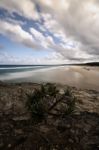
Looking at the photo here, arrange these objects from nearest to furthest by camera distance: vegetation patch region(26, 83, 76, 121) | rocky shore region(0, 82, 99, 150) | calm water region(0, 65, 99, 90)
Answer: rocky shore region(0, 82, 99, 150) → vegetation patch region(26, 83, 76, 121) → calm water region(0, 65, 99, 90)

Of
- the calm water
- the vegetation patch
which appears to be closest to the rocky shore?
the vegetation patch

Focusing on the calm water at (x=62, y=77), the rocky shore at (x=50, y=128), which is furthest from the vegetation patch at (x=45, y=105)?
the calm water at (x=62, y=77)

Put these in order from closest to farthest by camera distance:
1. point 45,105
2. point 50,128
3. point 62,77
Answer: point 50,128
point 45,105
point 62,77

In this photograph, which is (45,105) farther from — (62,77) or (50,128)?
(62,77)

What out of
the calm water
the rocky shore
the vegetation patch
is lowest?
the calm water

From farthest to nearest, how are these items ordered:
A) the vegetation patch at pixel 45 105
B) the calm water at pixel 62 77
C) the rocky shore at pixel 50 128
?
the calm water at pixel 62 77 → the vegetation patch at pixel 45 105 → the rocky shore at pixel 50 128

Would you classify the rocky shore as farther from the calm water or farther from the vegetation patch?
the calm water

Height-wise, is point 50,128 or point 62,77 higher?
point 50,128

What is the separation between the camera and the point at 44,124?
497 centimetres

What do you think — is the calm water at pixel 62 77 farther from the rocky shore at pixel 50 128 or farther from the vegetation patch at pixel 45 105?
the rocky shore at pixel 50 128

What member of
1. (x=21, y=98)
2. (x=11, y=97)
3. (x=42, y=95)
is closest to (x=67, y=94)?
(x=42, y=95)

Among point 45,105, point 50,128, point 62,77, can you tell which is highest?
point 45,105

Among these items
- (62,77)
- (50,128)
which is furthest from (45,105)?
(62,77)

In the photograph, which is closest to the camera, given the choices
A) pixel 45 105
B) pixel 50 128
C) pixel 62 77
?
pixel 50 128
